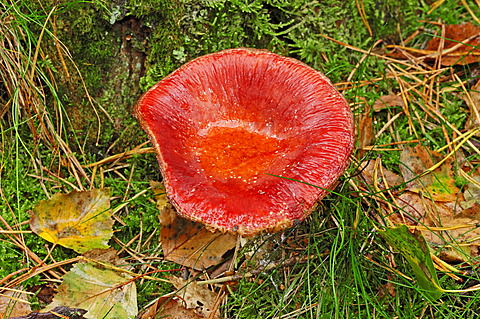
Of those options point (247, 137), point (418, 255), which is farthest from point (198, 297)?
point (418, 255)

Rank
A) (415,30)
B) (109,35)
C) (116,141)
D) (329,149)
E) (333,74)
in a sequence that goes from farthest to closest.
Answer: (415,30) → (333,74) → (116,141) → (109,35) → (329,149)

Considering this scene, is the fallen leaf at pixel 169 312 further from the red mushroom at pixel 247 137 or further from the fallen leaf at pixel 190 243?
the red mushroom at pixel 247 137

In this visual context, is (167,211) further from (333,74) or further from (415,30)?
(415,30)

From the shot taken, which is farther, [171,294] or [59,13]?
[59,13]

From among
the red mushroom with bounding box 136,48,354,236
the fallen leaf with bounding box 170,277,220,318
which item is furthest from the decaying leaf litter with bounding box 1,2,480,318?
the red mushroom with bounding box 136,48,354,236

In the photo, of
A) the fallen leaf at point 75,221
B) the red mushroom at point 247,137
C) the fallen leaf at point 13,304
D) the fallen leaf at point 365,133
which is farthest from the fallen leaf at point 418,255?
the fallen leaf at point 13,304

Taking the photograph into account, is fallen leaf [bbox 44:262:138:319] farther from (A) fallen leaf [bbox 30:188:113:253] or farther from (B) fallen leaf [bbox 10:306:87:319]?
(A) fallen leaf [bbox 30:188:113:253]

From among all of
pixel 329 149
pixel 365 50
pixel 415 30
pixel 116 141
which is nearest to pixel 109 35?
pixel 116 141
